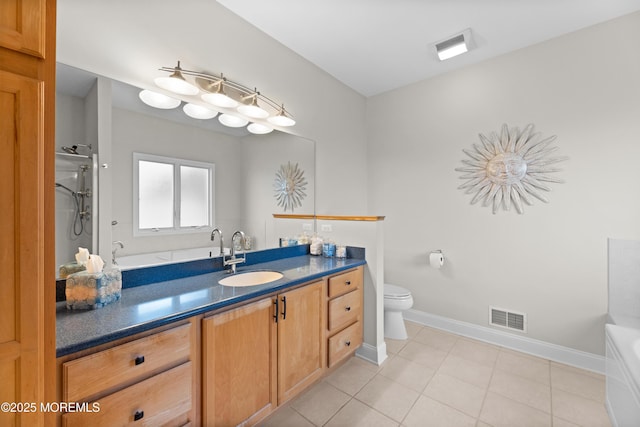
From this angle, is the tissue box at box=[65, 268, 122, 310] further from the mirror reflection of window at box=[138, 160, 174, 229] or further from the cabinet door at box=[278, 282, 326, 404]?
the cabinet door at box=[278, 282, 326, 404]

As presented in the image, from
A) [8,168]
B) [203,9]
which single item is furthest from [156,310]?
[203,9]

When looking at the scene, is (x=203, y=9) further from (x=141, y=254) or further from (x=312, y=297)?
(x=312, y=297)

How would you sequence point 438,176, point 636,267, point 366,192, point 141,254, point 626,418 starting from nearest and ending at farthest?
point 626,418 → point 141,254 → point 636,267 → point 438,176 → point 366,192

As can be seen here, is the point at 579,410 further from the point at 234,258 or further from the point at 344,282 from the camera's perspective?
the point at 234,258

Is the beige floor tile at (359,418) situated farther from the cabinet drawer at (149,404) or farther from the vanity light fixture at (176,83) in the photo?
the vanity light fixture at (176,83)

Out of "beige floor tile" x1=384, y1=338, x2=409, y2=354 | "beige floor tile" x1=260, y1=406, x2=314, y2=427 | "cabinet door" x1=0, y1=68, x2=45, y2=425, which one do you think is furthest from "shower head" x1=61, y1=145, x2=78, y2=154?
"beige floor tile" x1=384, y1=338, x2=409, y2=354

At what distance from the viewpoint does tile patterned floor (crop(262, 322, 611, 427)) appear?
5.38ft

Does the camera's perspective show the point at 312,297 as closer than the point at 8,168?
No

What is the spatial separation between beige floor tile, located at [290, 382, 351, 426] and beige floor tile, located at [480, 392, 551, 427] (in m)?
0.88

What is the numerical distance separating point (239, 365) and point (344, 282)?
958 millimetres

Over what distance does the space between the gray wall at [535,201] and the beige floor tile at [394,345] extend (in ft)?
1.92

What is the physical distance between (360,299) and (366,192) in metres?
1.59

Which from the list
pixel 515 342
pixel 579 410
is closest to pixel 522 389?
pixel 579 410

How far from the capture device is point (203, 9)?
6.04ft
